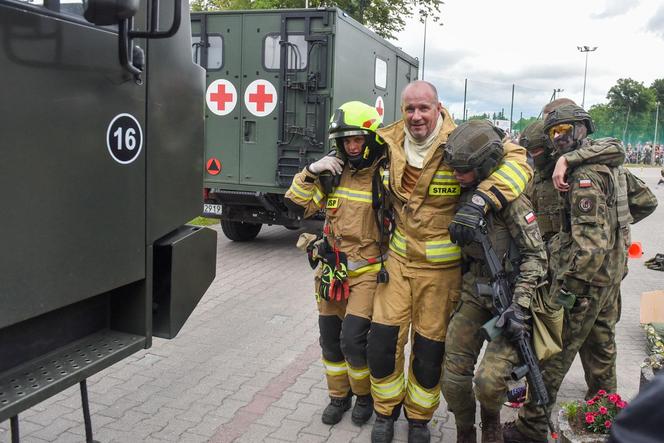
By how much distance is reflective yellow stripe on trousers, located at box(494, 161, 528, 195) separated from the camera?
2908 millimetres

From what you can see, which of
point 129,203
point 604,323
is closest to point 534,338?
point 604,323

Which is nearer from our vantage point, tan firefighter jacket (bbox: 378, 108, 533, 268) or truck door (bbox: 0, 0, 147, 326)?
truck door (bbox: 0, 0, 147, 326)

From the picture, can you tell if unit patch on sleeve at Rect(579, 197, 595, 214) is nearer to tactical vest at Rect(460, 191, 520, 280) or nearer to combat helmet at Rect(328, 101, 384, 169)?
tactical vest at Rect(460, 191, 520, 280)

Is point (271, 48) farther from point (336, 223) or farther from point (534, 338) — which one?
point (534, 338)

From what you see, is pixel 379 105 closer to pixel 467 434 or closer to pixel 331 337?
pixel 331 337

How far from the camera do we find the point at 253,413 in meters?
3.68

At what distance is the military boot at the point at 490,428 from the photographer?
122 inches

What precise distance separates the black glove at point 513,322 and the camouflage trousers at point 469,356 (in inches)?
4.6

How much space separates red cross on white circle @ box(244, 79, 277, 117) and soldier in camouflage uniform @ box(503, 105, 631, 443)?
16.5 feet

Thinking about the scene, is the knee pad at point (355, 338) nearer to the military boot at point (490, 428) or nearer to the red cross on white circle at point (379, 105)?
the military boot at point (490, 428)

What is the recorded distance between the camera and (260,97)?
26.2 feet

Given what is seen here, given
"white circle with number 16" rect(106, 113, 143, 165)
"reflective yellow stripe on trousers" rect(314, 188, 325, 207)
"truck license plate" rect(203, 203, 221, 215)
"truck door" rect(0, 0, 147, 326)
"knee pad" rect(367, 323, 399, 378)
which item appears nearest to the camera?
"truck door" rect(0, 0, 147, 326)

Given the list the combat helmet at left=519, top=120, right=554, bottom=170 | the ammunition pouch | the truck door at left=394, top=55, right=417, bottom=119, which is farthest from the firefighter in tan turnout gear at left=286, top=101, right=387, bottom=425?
the truck door at left=394, top=55, right=417, bottom=119

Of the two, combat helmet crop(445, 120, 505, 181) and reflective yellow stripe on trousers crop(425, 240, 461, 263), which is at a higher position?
combat helmet crop(445, 120, 505, 181)
